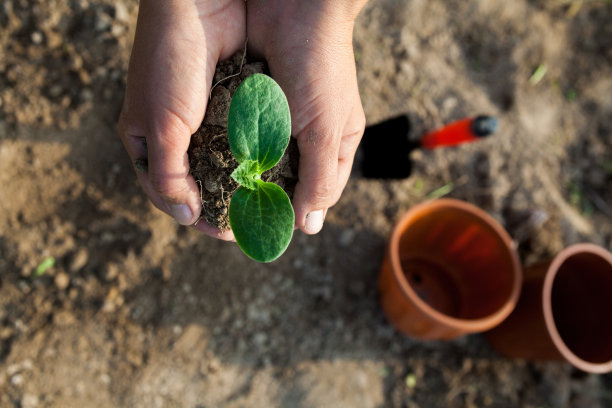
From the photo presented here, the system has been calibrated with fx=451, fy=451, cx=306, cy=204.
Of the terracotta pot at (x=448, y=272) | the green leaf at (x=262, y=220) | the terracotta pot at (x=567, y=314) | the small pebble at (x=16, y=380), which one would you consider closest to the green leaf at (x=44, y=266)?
the small pebble at (x=16, y=380)

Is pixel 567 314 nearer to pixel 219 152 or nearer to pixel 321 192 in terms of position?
pixel 321 192

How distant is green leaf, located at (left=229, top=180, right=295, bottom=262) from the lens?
1311mm

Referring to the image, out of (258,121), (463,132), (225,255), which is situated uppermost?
(258,121)

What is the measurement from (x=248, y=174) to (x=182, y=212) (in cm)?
30

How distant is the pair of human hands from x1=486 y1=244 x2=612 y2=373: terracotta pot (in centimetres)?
129

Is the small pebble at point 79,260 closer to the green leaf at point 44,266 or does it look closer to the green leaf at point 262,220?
the green leaf at point 44,266

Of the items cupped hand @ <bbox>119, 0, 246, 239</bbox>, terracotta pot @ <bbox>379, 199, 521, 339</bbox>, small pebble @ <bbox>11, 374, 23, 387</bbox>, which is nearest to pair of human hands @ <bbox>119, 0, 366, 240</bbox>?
cupped hand @ <bbox>119, 0, 246, 239</bbox>

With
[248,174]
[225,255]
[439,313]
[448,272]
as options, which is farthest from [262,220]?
[448,272]

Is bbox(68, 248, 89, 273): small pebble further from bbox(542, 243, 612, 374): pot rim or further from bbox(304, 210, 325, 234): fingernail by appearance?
bbox(542, 243, 612, 374): pot rim

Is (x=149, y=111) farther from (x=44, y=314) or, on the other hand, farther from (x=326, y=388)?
(x=326, y=388)

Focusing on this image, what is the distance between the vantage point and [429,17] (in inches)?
113

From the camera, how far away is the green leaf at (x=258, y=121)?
1.28m

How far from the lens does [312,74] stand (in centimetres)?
147

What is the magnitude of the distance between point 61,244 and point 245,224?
1.28 m
